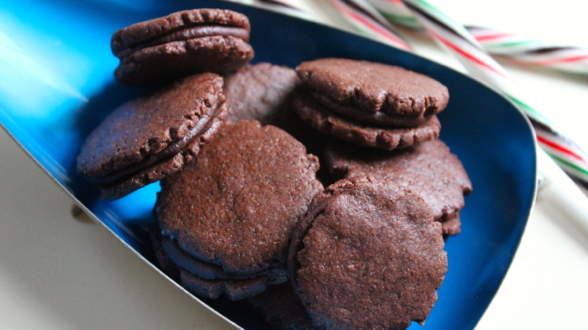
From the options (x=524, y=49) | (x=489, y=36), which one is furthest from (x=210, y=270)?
(x=524, y=49)

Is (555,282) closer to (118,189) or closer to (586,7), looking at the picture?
(118,189)

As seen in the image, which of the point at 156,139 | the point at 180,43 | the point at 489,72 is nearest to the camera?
the point at 156,139

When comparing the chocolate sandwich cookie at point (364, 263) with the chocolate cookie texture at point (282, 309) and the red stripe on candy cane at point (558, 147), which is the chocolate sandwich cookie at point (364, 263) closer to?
the chocolate cookie texture at point (282, 309)

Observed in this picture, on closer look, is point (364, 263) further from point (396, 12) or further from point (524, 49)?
point (524, 49)

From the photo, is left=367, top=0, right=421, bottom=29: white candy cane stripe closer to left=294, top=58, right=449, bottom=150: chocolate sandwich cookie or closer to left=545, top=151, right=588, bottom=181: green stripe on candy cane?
left=294, top=58, right=449, bottom=150: chocolate sandwich cookie

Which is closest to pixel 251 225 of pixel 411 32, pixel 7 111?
pixel 7 111
